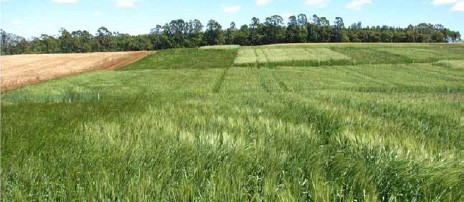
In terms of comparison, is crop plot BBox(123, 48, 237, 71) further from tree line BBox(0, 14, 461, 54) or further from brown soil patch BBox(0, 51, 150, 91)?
tree line BBox(0, 14, 461, 54)

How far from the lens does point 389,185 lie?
8.00 ft

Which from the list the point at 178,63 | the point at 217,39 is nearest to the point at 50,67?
the point at 178,63

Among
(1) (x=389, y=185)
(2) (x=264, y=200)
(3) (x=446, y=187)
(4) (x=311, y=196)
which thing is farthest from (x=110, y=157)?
(3) (x=446, y=187)

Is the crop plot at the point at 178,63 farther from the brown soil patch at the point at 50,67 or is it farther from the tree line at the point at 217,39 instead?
the tree line at the point at 217,39

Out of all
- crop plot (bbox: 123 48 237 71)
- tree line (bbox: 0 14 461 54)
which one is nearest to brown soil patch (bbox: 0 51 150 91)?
crop plot (bbox: 123 48 237 71)

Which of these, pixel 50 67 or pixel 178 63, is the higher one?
pixel 178 63

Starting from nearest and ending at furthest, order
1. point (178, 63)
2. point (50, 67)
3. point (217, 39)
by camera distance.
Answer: point (50, 67)
point (178, 63)
point (217, 39)

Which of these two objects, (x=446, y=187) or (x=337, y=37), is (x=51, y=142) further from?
(x=337, y=37)

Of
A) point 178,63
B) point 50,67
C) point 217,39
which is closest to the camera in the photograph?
point 50,67

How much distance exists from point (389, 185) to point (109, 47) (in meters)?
161

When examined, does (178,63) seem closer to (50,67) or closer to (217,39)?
(50,67)

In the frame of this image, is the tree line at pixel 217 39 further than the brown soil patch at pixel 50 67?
Yes

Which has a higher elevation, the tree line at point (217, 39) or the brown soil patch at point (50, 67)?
the tree line at point (217, 39)

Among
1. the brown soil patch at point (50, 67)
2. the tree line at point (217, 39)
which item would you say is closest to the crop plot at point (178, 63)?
the brown soil patch at point (50, 67)
